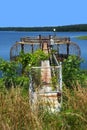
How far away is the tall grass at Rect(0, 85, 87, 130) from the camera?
19.3ft

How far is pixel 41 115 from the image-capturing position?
6.26 m

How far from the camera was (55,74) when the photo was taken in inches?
471

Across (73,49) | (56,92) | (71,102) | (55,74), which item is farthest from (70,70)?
(73,49)

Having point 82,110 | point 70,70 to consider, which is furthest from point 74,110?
point 70,70

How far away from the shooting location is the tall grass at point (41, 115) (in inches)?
231

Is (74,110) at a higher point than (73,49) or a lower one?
higher

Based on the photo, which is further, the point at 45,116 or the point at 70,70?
the point at 70,70

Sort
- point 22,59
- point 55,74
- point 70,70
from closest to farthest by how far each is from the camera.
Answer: point 55,74 < point 70,70 < point 22,59

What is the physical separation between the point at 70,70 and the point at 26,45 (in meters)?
28.1

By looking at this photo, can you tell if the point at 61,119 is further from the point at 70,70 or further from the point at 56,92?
the point at 70,70

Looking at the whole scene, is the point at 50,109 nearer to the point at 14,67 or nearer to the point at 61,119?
the point at 61,119

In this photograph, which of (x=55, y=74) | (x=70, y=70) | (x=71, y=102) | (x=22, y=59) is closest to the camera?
(x=71, y=102)

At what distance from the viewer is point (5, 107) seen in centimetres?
636

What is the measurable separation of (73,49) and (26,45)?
371 cm
